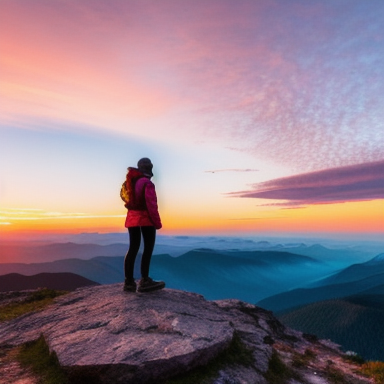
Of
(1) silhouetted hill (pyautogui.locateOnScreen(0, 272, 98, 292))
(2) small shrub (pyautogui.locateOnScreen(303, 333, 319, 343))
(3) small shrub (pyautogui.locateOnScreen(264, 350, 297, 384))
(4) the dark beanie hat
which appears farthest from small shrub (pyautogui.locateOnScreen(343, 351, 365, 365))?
(1) silhouetted hill (pyautogui.locateOnScreen(0, 272, 98, 292))

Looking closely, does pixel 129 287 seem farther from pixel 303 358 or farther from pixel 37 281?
pixel 37 281

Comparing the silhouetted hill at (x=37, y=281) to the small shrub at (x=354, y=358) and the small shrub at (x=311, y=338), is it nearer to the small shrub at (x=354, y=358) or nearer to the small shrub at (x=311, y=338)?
the small shrub at (x=311, y=338)

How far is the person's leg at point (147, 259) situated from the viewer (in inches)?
393

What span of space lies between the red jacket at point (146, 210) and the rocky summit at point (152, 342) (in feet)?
7.32

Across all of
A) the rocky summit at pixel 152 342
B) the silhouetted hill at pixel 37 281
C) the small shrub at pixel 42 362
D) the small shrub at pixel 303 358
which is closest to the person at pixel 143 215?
the rocky summit at pixel 152 342

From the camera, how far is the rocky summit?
19.7 feet

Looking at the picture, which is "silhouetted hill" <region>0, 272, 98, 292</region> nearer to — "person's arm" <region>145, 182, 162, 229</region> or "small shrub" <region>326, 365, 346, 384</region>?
"person's arm" <region>145, 182, 162, 229</region>

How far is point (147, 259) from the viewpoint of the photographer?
10.4 metres

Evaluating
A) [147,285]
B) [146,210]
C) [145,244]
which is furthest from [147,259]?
[146,210]

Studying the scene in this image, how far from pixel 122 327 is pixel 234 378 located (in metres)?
2.72

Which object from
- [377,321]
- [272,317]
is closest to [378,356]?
[377,321]

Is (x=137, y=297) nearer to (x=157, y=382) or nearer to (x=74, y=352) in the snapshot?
(x=74, y=352)

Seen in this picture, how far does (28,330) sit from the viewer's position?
9680 mm

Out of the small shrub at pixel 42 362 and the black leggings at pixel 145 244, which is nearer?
the small shrub at pixel 42 362
